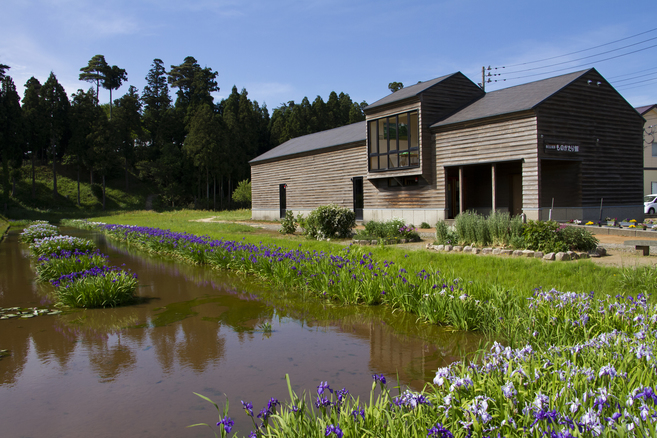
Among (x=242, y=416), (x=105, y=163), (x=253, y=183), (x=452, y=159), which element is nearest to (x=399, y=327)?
(x=242, y=416)

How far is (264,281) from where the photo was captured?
8953mm

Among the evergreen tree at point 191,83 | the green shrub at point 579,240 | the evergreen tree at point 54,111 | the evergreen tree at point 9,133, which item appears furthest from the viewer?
the evergreen tree at point 191,83

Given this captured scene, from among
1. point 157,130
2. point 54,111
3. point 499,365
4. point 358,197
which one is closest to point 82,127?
point 54,111

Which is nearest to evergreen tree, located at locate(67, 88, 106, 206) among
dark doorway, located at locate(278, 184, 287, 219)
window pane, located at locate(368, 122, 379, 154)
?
dark doorway, located at locate(278, 184, 287, 219)

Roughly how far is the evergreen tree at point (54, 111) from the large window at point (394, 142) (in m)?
39.7

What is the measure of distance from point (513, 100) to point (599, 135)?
11.0ft

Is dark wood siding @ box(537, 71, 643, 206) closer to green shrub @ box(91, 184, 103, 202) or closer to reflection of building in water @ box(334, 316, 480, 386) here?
reflection of building in water @ box(334, 316, 480, 386)

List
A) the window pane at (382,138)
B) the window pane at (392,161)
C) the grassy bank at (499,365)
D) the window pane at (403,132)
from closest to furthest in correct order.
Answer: the grassy bank at (499,365)
the window pane at (403,132)
the window pane at (392,161)
the window pane at (382,138)

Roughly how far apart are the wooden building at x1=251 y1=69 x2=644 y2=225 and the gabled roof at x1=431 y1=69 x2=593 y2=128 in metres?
0.07

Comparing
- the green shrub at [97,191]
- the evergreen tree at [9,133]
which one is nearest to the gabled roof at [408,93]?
the evergreen tree at [9,133]

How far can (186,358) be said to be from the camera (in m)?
4.77

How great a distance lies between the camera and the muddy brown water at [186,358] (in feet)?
11.6

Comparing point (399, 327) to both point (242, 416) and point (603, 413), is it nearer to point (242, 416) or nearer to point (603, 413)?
point (242, 416)

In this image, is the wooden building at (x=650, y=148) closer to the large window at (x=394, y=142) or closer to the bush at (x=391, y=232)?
the large window at (x=394, y=142)
